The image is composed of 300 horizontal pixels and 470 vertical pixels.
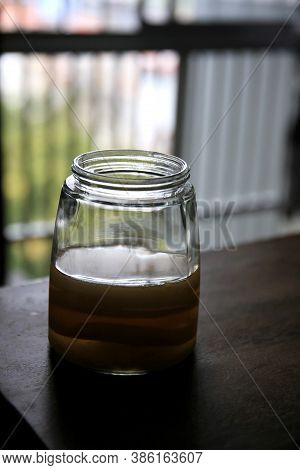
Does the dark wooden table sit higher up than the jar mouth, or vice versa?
the jar mouth

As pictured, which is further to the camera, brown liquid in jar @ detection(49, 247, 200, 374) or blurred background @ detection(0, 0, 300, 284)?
blurred background @ detection(0, 0, 300, 284)

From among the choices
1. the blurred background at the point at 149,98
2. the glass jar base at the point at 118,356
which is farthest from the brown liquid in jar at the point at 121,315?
the blurred background at the point at 149,98

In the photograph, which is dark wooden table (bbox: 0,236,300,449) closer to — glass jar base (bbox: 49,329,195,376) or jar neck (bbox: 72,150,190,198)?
glass jar base (bbox: 49,329,195,376)

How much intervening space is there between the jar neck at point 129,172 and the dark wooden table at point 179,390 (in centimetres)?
17

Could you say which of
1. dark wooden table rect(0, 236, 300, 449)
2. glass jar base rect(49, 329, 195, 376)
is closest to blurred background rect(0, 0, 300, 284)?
dark wooden table rect(0, 236, 300, 449)

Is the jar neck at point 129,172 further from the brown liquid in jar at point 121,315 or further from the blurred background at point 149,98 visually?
the blurred background at point 149,98

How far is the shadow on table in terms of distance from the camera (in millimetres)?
591

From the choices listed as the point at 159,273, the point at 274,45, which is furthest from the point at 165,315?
the point at 274,45

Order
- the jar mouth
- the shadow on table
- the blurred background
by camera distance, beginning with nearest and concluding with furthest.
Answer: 1. the shadow on table
2. the jar mouth
3. the blurred background

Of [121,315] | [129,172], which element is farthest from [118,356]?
[129,172]

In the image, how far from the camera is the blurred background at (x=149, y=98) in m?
2.13

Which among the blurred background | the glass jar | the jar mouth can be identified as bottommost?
the blurred background
